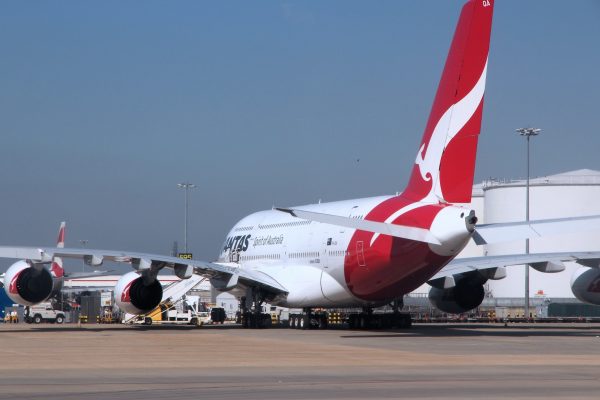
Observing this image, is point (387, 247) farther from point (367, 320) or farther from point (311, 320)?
point (311, 320)

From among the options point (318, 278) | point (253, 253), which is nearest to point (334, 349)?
point (318, 278)

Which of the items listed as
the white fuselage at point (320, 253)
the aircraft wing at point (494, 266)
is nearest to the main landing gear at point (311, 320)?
the white fuselage at point (320, 253)

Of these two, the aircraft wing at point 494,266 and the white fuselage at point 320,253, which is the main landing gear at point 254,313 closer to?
the white fuselage at point 320,253

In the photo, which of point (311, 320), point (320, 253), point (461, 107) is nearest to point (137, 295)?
point (311, 320)

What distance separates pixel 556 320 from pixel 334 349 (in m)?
31.0

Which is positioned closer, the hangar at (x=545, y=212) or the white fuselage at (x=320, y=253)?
the white fuselage at (x=320, y=253)

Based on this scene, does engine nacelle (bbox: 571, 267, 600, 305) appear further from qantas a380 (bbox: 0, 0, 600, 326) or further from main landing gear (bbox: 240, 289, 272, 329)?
main landing gear (bbox: 240, 289, 272, 329)

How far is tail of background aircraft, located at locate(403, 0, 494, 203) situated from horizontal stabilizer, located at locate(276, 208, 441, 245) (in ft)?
4.49

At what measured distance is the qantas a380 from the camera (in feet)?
95.0

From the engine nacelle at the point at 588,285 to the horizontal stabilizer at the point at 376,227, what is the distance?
13093 millimetres

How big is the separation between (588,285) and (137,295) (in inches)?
672

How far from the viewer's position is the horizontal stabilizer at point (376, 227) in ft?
91.5

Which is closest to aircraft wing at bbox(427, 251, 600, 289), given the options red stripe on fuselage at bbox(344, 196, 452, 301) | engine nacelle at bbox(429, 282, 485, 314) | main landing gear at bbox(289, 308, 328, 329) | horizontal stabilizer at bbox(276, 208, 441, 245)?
engine nacelle at bbox(429, 282, 485, 314)

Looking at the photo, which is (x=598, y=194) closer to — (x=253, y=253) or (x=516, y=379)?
(x=253, y=253)
